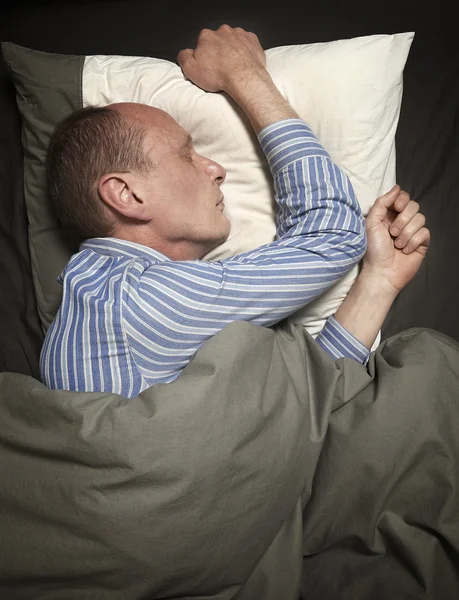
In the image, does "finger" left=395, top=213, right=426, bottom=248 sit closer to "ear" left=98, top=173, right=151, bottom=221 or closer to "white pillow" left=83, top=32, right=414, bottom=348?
"white pillow" left=83, top=32, right=414, bottom=348

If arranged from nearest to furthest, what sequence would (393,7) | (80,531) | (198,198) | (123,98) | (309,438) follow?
1. (80,531)
2. (309,438)
3. (198,198)
4. (123,98)
5. (393,7)

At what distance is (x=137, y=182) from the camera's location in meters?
1.11

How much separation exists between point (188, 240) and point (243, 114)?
11.2 inches

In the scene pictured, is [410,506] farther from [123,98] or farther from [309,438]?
[123,98]

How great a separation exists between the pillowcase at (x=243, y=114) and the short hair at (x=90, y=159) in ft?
0.51

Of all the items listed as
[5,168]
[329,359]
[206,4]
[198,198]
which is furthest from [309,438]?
[206,4]

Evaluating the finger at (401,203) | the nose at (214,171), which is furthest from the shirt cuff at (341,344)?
the nose at (214,171)

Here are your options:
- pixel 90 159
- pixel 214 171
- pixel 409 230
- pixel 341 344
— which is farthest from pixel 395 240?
pixel 90 159

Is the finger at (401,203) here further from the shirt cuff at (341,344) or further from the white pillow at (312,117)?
the shirt cuff at (341,344)

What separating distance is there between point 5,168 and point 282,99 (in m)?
0.66

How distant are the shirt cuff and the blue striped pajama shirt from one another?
0.14m

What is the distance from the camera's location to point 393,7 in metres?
1.45

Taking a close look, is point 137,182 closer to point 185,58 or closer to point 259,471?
point 185,58

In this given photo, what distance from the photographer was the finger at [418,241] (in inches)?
46.9
